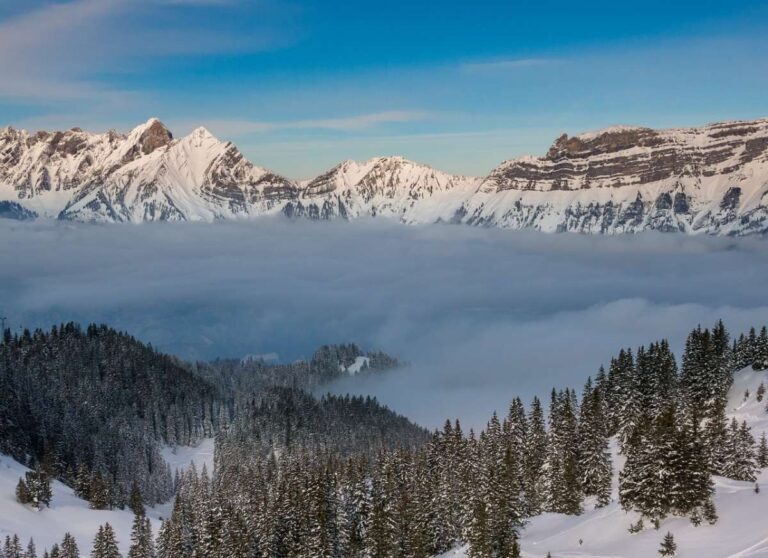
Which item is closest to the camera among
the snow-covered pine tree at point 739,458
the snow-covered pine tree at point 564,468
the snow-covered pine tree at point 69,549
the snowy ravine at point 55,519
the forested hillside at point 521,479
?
the forested hillside at point 521,479

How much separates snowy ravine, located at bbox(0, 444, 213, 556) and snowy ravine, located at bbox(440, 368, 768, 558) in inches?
2822

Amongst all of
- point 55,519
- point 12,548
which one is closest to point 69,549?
point 12,548

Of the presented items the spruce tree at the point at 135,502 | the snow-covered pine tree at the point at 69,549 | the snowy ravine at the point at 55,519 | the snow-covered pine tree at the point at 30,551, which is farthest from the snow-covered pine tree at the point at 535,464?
the spruce tree at the point at 135,502

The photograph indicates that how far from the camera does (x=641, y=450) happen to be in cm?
7462

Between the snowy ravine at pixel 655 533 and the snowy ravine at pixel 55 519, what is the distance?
7169 centimetres

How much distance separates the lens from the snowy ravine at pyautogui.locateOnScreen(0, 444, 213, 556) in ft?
412

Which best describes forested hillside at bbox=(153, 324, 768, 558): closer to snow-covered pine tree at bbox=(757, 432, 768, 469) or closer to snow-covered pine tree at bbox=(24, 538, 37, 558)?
snow-covered pine tree at bbox=(757, 432, 768, 469)

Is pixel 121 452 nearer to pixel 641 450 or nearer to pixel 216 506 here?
pixel 216 506

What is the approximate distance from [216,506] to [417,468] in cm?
2935

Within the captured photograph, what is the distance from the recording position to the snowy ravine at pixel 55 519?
125594 millimetres

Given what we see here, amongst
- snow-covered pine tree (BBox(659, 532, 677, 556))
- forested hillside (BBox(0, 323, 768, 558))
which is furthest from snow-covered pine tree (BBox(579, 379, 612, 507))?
snow-covered pine tree (BBox(659, 532, 677, 556))

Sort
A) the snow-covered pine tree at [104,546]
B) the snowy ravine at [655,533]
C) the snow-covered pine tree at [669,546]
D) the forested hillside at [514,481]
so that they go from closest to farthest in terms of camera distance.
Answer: the snowy ravine at [655,533] < the snow-covered pine tree at [669,546] < the forested hillside at [514,481] < the snow-covered pine tree at [104,546]

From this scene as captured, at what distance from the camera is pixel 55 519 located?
135 m

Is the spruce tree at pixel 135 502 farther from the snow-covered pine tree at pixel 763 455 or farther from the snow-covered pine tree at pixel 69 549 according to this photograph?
the snow-covered pine tree at pixel 763 455
